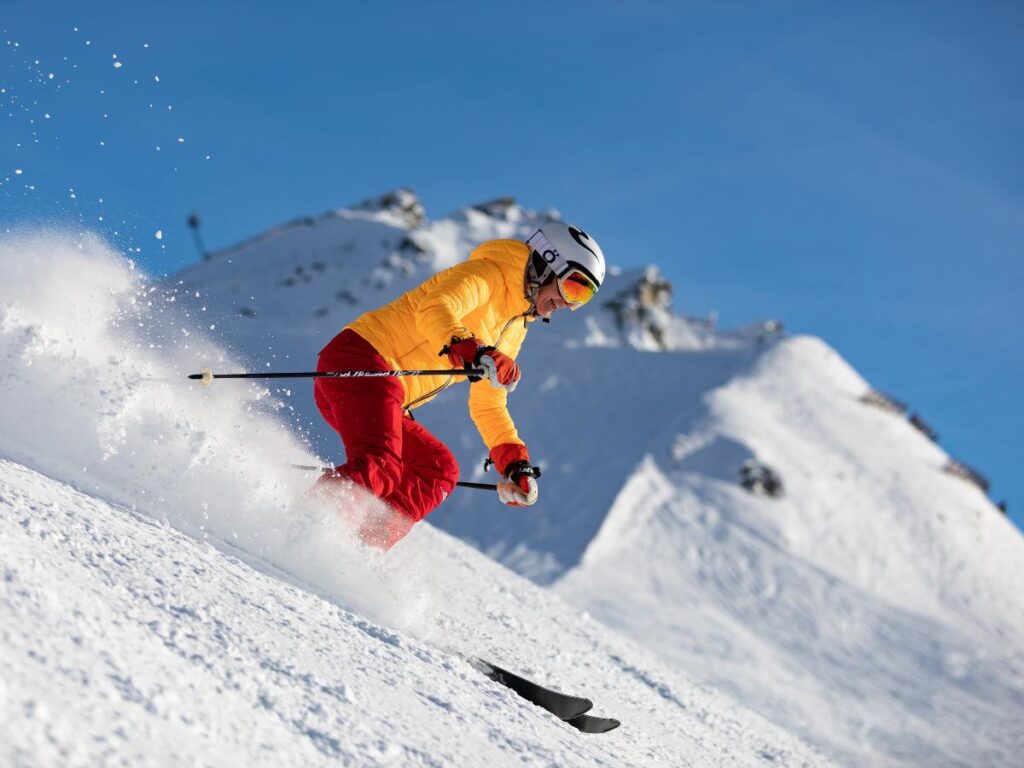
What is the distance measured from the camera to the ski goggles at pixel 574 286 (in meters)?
5.16

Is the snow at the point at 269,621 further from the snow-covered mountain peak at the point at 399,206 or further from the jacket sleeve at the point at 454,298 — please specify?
the snow-covered mountain peak at the point at 399,206

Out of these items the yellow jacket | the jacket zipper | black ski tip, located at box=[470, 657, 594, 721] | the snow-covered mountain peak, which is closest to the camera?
black ski tip, located at box=[470, 657, 594, 721]

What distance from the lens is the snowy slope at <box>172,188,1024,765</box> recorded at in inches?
632

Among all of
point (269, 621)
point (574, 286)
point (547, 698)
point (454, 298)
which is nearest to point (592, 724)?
point (547, 698)

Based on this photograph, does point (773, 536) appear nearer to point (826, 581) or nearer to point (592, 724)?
point (826, 581)

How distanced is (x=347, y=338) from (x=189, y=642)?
8.51ft

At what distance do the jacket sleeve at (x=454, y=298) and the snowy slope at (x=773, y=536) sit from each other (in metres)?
0.99

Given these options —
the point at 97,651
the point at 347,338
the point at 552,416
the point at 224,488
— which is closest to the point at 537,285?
the point at 347,338

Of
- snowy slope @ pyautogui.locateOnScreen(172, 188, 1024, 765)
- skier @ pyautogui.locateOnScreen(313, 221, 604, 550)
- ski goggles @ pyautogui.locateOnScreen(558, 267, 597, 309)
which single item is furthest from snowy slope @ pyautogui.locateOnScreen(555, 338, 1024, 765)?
ski goggles @ pyautogui.locateOnScreen(558, 267, 597, 309)

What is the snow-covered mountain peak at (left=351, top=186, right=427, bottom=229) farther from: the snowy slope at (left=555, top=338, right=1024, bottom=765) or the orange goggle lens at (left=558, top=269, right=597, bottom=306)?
the orange goggle lens at (left=558, top=269, right=597, bottom=306)

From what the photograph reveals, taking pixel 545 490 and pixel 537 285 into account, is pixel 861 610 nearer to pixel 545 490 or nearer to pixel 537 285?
pixel 545 490

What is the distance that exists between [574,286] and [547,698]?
7.22ft

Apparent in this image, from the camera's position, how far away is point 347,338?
203 inches

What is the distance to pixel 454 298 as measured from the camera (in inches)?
192
